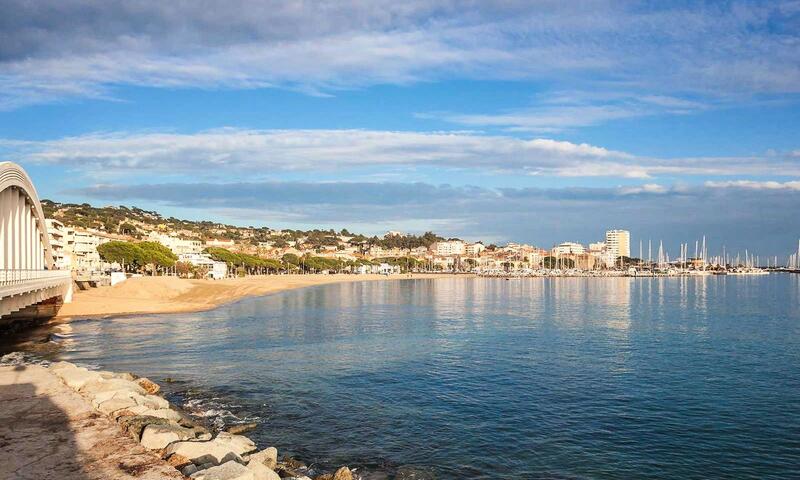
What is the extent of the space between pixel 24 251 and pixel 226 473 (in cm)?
5019

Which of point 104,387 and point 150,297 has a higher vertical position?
point 104,387

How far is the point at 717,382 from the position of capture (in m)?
29.5

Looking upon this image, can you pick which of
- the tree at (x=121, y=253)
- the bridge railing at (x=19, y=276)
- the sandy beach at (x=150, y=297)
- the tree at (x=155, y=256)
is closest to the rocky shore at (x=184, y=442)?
the bridge railing at (x=19, y=276)

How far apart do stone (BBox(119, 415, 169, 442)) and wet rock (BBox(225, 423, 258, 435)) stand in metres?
2.82

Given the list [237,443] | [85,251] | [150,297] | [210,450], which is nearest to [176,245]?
[85,251]

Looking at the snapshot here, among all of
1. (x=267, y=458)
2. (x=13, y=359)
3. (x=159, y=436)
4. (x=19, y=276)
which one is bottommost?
(x=13, y=359)

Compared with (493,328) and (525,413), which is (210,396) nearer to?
(525,413)

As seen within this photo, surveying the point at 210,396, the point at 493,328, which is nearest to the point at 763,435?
the point at 210,396

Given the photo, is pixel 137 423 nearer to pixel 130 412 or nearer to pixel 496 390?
pixel 130 412

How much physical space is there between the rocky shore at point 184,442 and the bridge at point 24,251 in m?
16.0

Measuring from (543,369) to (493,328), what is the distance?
1954 centimetres

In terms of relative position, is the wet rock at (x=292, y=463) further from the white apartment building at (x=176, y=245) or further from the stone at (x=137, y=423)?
the white apartment building at (x=176, y=245)

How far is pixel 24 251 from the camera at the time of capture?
53938mm

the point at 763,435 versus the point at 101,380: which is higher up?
the point at 101,380
